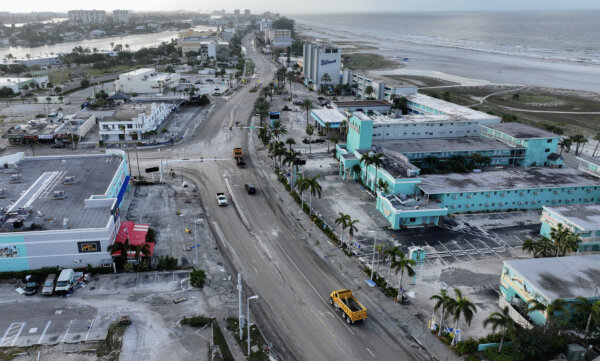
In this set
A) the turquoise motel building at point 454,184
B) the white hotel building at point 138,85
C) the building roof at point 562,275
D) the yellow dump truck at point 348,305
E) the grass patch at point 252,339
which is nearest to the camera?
the grass patch at point 252,339

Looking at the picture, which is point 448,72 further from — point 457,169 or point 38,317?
point 38,317

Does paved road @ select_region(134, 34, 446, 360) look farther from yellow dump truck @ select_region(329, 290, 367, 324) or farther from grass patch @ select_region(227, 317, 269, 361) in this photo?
grass patch @ select_region(227, 317, 269, 361)

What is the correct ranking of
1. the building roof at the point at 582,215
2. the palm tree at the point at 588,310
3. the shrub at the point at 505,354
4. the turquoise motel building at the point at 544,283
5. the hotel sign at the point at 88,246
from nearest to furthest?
1. the palm tree at the point at 588,310
2. the shrub at the point at 505,354
3. the turquoise motel building at the point at 544,283
4. the hotel sign at the point at 88,246
5. the building roof at the point at 582,215

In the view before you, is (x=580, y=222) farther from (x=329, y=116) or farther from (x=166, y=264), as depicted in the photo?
(x=329, y=116)

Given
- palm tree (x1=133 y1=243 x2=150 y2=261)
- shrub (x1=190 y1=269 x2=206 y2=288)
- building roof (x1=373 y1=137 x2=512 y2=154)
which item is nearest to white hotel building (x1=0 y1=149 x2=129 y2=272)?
palm tree (x1=133 y1=243 x2=150 y2=261)

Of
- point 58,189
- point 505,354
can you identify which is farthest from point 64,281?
point 505,354

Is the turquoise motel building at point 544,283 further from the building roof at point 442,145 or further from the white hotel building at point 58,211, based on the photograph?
the white hotel building at point 58,211

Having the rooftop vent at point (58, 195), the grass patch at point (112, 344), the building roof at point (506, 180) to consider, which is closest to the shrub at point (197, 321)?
the grass patch at point (112, 344)
